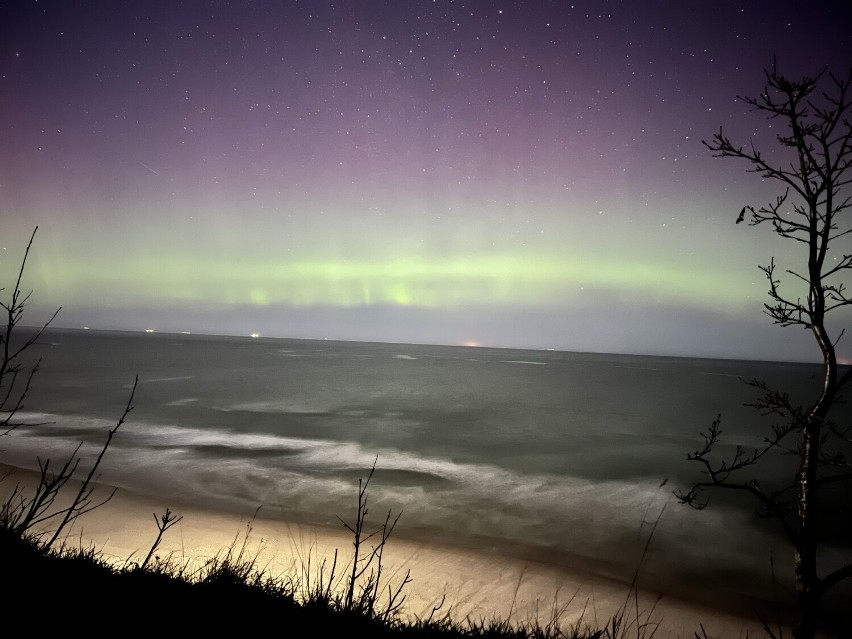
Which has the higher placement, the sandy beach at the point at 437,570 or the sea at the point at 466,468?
the sandy beach at the point at 437,570

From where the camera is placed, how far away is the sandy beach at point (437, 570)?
977 centimetres

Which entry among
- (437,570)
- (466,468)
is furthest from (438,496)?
(437,570)

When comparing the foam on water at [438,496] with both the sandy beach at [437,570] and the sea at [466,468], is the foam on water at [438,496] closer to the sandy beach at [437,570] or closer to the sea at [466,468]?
the sea at [466,468]

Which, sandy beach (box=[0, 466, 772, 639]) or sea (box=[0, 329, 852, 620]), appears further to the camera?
sea (box=[0, 329, 852, 620])

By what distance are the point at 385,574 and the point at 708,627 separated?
6.98 m

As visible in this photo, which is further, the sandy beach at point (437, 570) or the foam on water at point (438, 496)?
the foam on water at point (438, 496)

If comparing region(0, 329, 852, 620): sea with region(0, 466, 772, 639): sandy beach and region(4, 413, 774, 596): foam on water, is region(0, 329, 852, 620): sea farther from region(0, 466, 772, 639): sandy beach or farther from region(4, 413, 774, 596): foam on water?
region(0, 466, 772, 639): sandy beach

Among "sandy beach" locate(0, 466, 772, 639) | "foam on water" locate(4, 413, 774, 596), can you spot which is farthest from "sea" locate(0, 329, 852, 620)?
"sandy beach" locate(0, 466, 772, 639)

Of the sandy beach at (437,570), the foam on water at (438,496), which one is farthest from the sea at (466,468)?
the sandy beach at (437,570)

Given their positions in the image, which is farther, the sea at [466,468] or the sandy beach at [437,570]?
the sea at [466,468]

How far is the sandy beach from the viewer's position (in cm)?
977

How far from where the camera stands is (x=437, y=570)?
11.6m

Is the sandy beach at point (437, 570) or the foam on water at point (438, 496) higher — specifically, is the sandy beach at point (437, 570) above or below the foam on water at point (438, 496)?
above

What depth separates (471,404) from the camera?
160ft
